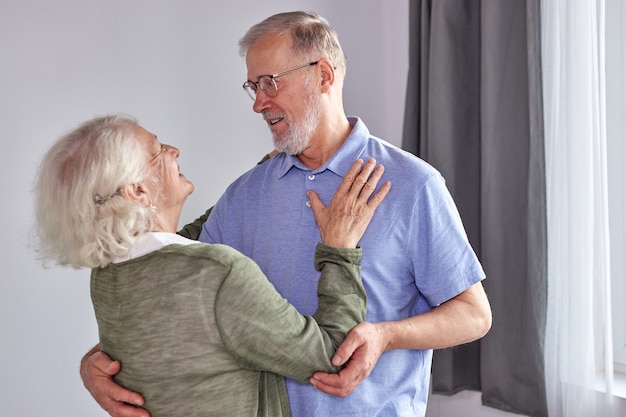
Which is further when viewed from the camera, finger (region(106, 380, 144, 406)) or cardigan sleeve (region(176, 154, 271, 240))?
cardigan sleeve (region(176, 154, 271, 240))

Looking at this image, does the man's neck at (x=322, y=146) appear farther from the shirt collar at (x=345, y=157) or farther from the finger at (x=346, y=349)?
the finger at (x=346, y=349)

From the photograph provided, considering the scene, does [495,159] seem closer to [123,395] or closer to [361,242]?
[361,242]

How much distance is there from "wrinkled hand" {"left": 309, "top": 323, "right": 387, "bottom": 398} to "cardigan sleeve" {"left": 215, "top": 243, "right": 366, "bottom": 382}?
0.02m

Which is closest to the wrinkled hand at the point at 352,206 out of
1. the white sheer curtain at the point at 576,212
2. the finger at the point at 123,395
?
the finger at the point at 123,395

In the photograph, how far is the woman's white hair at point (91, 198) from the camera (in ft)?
4.76

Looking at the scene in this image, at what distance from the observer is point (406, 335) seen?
156 centimetres

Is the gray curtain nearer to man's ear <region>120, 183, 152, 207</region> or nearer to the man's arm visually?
the man's arm

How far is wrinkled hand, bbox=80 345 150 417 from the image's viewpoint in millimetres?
1483

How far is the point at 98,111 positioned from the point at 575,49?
1.76 meters

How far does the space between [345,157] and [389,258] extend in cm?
28

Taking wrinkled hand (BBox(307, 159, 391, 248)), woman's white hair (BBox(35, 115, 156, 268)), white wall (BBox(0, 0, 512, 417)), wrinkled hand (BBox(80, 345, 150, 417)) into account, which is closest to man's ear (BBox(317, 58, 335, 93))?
wrinkled hand (BBox(307, 159, 391, 248))

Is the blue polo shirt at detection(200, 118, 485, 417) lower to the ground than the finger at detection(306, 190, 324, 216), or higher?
lower

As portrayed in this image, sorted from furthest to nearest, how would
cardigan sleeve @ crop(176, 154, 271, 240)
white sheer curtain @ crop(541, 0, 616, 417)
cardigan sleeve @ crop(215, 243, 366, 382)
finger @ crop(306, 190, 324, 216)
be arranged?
white sheer curtain @ crop(541, 0, 616, 417), cardigan sleeve @ crop(176, 154, 271, 240), finger @ crop(306, 190, 324, 216), cardigan sleeve @ crop(215, 243, 366, 382)

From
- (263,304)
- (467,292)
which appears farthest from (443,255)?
(263,304)
